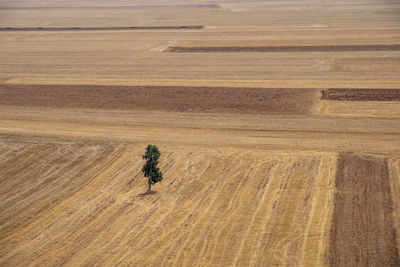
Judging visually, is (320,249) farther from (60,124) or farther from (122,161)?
(60,124)

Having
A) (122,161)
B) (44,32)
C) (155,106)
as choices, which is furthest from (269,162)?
(44,32)

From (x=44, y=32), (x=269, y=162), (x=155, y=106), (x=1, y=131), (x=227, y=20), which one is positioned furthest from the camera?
(x=227, y=20)

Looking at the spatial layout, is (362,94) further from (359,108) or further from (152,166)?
(152,166)

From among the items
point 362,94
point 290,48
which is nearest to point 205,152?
point 362,94

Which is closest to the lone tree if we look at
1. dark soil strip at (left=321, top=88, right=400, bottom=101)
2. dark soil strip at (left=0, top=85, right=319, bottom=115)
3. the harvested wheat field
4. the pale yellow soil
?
the harvested wheat field

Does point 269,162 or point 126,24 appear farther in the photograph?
point 126,24

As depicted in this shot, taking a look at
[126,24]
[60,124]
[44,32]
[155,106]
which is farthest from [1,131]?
[126,24]

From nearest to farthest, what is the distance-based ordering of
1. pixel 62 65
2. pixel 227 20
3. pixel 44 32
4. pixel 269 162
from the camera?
pixel 269 162 < pixel 62 65 < pixel 44 32 < pixel 227 20
